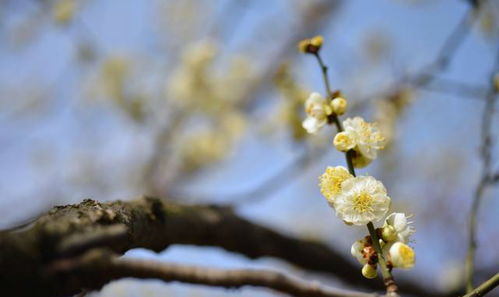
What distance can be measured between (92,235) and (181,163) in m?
4.15

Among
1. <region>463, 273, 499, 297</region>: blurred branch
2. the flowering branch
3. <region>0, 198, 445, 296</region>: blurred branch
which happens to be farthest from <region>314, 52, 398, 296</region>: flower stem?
<region>0, 198, 445, 296</region>: blurred branch

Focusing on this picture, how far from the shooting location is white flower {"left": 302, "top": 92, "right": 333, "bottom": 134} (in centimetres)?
143

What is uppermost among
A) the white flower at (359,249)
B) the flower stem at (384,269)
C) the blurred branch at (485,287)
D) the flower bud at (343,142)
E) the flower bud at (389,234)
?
the flower bud at (343,142)

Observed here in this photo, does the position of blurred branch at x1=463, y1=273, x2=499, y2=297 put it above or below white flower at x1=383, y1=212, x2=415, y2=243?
below

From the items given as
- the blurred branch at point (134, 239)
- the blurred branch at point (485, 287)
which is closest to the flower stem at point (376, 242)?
the blurred branch at point (485, 287)

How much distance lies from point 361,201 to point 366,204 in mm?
19

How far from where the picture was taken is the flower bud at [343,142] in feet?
4.03

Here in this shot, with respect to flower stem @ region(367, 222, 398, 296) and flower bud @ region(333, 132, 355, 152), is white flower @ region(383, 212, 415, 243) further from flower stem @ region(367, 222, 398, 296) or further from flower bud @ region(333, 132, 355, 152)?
flower bud @ region(333, 132, 355, 152)

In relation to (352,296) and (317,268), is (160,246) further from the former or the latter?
(317,268)

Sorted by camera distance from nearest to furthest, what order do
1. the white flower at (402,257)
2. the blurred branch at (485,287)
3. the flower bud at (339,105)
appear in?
the blurred branch at (485,287)
the white flower at (402,257)
the flower bud at (339,105)

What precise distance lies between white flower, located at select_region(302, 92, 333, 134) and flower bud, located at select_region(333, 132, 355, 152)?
0.65 feet

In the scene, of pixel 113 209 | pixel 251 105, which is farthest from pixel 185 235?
pixel 251 105

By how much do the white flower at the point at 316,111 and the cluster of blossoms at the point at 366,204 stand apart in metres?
0.11

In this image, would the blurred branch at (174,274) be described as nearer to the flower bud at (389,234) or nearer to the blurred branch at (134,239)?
the blurred branch at (134,239)
